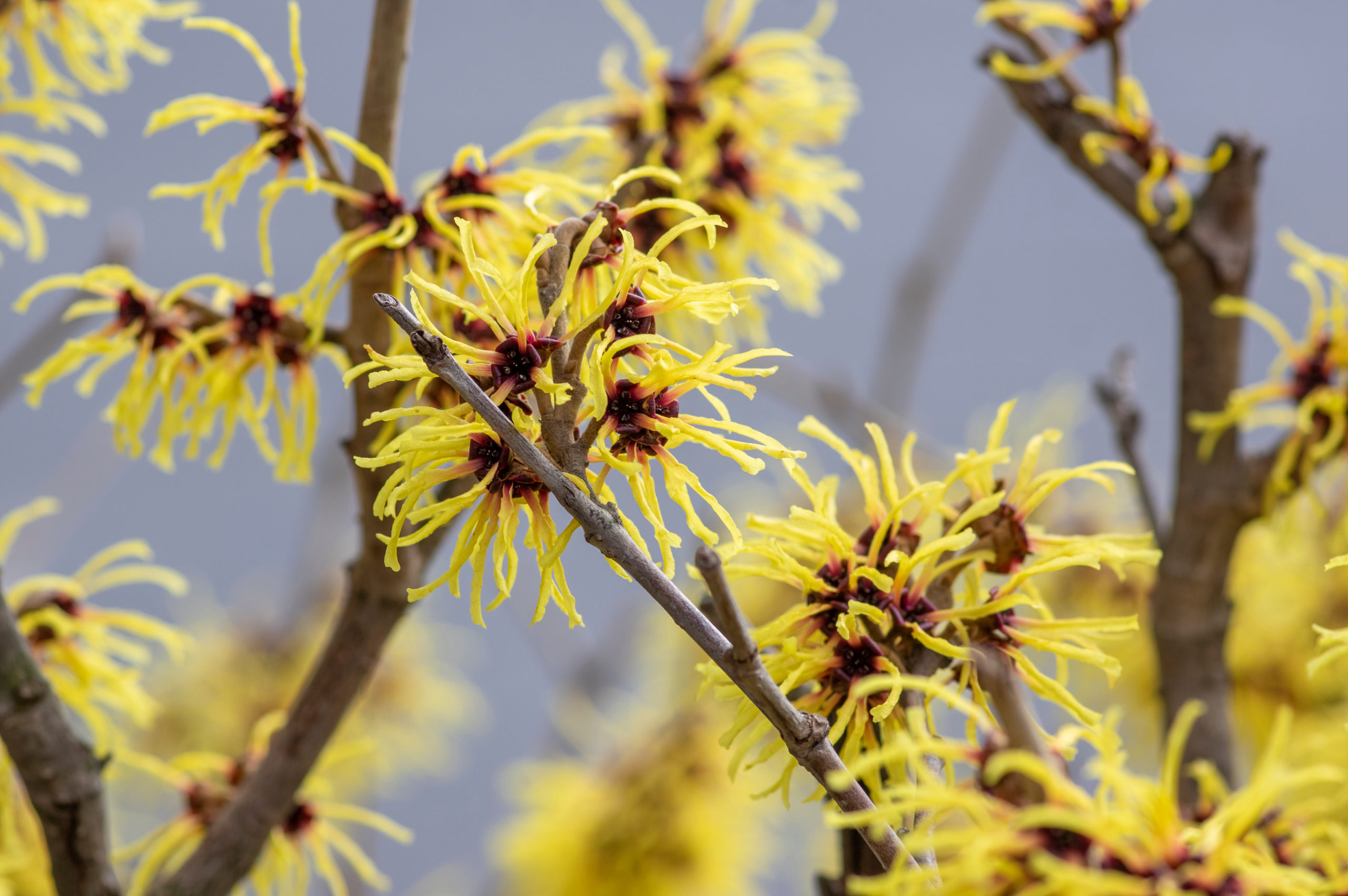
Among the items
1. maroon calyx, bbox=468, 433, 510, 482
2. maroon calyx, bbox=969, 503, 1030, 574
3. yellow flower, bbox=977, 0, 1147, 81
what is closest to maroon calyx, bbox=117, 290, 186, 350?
maroon calyx, bbox=468, 433, 510, 482

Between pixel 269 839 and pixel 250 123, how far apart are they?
1.07 feet

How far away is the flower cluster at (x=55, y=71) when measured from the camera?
60 cm

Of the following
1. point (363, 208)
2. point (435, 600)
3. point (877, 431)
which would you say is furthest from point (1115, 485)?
point (435, 600)

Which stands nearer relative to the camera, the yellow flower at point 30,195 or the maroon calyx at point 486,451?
the maroon calyx at point 486,451

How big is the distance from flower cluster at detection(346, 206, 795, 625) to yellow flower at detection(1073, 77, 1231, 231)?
1.30 ft

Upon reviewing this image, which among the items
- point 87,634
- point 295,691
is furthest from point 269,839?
point 295,691

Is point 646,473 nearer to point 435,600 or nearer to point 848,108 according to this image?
point 848,108

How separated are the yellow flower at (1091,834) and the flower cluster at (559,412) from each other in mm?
95

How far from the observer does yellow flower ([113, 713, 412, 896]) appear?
556mm

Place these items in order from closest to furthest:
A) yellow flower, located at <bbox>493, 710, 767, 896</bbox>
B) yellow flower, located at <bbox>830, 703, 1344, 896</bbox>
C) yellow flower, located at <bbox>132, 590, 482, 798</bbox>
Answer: yellow flower, located at <bbox>830, 703, 1344, 896</bbox>, yellow flower, located at <bbox>493, 710, 767, 896</bbox>, yellow flower, located at <bbox>132, 590, 482, 798</bbox>

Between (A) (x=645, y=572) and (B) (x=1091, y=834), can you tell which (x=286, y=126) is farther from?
(B) (x=1091, y=834)

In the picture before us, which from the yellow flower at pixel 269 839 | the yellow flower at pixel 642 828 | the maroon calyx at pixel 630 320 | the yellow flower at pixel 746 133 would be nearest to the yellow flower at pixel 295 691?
the yellow flower at pixel 642 828

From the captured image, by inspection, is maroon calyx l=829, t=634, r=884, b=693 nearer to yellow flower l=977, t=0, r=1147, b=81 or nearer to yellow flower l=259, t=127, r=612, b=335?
yellow flower l=259, t=127, r=612, b=335

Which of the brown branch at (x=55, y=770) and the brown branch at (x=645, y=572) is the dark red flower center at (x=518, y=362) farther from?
the brown branch at (x=55, y=770)
